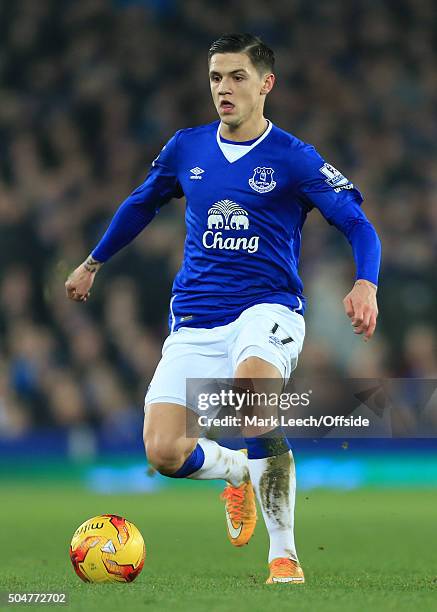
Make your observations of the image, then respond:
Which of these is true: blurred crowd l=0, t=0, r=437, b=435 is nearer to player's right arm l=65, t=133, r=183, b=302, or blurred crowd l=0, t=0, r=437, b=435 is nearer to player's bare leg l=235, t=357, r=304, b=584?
player's right arm l=65, t=133, r=183, b=302

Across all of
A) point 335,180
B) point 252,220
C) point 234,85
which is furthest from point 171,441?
point 234,85

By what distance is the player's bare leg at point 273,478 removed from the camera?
16.0 ft

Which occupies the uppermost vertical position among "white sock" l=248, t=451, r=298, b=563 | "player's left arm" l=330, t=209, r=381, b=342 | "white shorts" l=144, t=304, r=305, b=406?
"player's left arm" l=330, t=209, r=381, b=342

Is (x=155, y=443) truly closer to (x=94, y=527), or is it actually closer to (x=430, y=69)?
(x=94, y=527)

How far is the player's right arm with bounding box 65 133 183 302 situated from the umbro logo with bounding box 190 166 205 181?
17cm

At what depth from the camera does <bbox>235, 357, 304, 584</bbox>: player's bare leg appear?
488cm

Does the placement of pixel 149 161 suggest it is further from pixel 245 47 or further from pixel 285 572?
pixel 285 572

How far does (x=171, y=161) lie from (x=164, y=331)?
26.9ft

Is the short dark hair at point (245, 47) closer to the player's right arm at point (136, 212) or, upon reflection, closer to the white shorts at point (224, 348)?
the player's right arm at point (136, 212)

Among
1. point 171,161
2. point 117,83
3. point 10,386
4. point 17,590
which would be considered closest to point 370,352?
point 10,386

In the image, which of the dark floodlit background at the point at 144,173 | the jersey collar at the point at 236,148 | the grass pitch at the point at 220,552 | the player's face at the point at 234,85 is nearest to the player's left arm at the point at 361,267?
the jersey collar at the point at 236,148

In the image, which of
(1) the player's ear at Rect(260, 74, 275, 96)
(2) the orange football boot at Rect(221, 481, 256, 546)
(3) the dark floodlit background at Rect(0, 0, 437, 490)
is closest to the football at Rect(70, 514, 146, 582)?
(2) the orange football boot at Rect(221, 481, 256, 546)

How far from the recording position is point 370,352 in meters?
13.4

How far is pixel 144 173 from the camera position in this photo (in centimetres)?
1534
